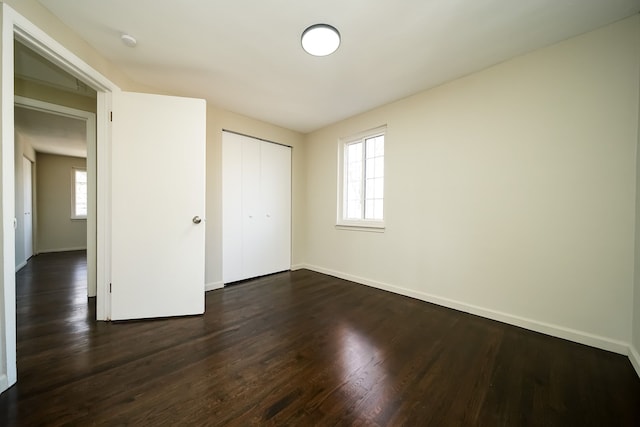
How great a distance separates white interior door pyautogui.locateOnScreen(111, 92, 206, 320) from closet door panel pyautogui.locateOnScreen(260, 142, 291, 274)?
1.41m

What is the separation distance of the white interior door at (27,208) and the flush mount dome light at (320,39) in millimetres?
5914

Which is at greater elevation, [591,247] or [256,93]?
[256,93]

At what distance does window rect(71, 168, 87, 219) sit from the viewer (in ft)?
19.4

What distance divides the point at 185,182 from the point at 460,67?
115 inches

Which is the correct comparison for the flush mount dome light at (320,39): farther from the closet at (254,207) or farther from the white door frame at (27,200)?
the white door frame at (27,200)

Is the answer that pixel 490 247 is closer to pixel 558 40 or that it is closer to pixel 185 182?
pixel 558 40

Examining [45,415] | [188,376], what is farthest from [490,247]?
[45,415]

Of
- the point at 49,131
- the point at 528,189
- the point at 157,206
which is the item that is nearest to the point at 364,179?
the point at 528,189

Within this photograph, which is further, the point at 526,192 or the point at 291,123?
the point at 291,123

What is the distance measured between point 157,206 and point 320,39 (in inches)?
81.8

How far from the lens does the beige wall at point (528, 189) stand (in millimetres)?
1688

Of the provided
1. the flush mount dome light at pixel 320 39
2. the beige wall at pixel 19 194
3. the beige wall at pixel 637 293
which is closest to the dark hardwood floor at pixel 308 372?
the beige wall at pixel 637 293

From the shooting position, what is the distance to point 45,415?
3.72 ft

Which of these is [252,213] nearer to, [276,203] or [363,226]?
[276,203]
